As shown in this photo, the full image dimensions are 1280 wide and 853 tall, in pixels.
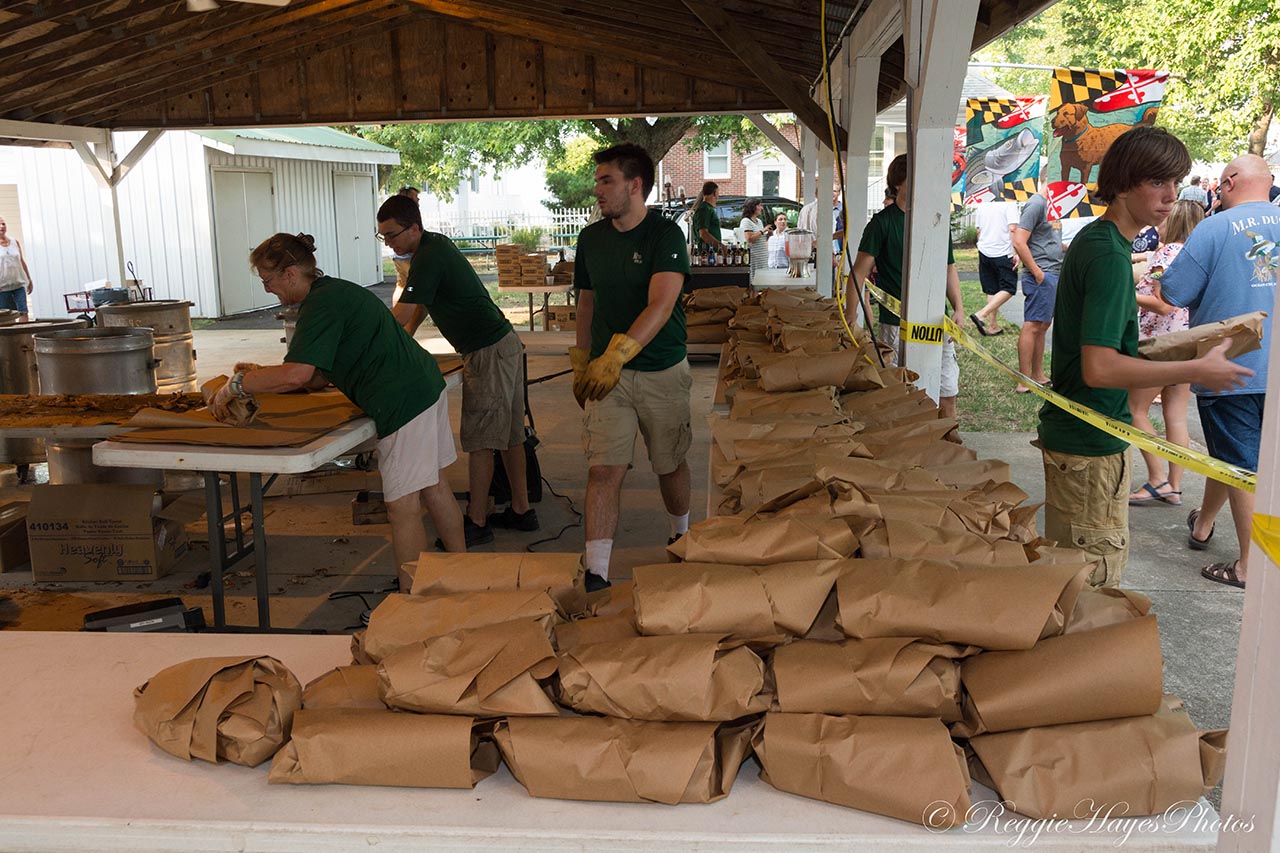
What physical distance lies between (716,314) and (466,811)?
569cm

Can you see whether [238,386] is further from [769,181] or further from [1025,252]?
[769,181]

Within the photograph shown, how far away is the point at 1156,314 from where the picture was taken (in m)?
6.86

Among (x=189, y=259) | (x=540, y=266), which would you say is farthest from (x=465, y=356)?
(x=189, y=259)

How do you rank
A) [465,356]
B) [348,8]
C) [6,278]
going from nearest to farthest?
1. [465,356]
2. [348,8]
3. [6,278]

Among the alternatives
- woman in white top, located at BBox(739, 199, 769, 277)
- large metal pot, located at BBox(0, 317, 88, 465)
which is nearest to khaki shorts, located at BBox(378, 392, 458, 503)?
large metal pot, located at BBox(0, 317, 88, 465)

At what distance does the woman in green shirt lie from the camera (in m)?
4.02

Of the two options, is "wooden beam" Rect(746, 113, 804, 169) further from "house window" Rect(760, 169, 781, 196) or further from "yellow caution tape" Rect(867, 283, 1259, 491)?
"house window" Rect(760, 169, 781, 196)

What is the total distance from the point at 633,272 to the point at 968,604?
3.03 meters

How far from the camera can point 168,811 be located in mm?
1684

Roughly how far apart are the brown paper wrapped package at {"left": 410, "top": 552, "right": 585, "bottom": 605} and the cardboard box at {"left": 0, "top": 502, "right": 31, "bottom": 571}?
441 cm

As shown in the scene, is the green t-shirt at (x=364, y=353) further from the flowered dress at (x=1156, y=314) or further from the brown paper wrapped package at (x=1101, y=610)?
the flowered dress at (x=1156, y=314)

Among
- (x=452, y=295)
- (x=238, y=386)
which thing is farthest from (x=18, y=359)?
(x=238, y=386)

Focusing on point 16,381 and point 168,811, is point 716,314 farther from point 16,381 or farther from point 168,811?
point 168,811

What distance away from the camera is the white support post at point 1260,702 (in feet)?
4.56
